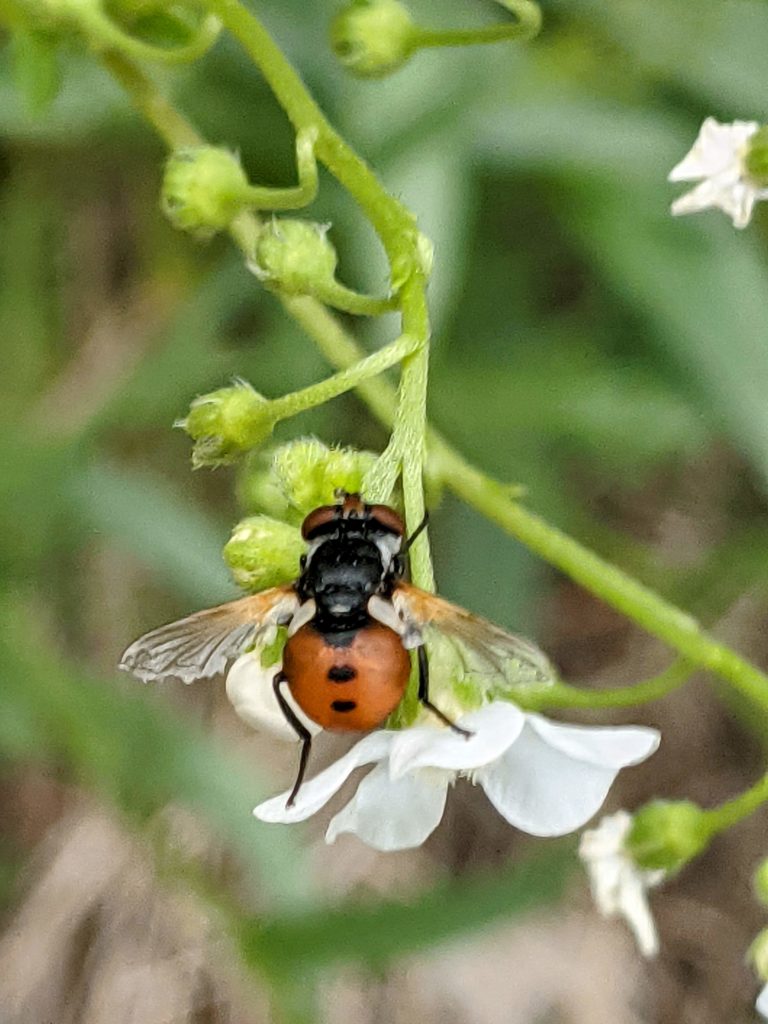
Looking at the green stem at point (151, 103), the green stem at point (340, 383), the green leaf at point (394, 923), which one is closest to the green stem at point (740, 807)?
the green stem at point (340, 383)

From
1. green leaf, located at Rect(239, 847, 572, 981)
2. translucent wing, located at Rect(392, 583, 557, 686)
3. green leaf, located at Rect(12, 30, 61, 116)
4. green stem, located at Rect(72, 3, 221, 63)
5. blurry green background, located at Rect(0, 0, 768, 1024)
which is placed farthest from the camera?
blurry green background, located at Rect(0, 0, 768, 1024)

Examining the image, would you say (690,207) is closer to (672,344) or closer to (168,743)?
(672,344)

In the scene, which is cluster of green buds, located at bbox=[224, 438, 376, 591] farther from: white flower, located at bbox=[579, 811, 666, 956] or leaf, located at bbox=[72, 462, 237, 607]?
leaf, located at bbox=[72, 462, 237, 607]

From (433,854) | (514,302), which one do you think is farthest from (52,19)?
(433,854)

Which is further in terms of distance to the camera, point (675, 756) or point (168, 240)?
point (675, 756)

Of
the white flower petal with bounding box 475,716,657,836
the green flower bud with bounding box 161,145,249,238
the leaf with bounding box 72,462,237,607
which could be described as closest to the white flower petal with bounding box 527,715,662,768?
the white flower petal with bounding box 475,716,657,836

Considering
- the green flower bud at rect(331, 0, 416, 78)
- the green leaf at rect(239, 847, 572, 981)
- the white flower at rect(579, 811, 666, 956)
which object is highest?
the green flower bud at rect(331, 0, 416, 78)

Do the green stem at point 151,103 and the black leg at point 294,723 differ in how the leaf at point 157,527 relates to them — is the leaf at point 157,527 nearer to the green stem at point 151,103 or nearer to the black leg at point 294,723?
the green stem at point 151,103

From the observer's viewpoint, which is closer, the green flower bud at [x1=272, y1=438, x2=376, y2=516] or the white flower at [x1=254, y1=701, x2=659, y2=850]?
the white flower at [x1=254, y1=701, x2=659, y2=850]
